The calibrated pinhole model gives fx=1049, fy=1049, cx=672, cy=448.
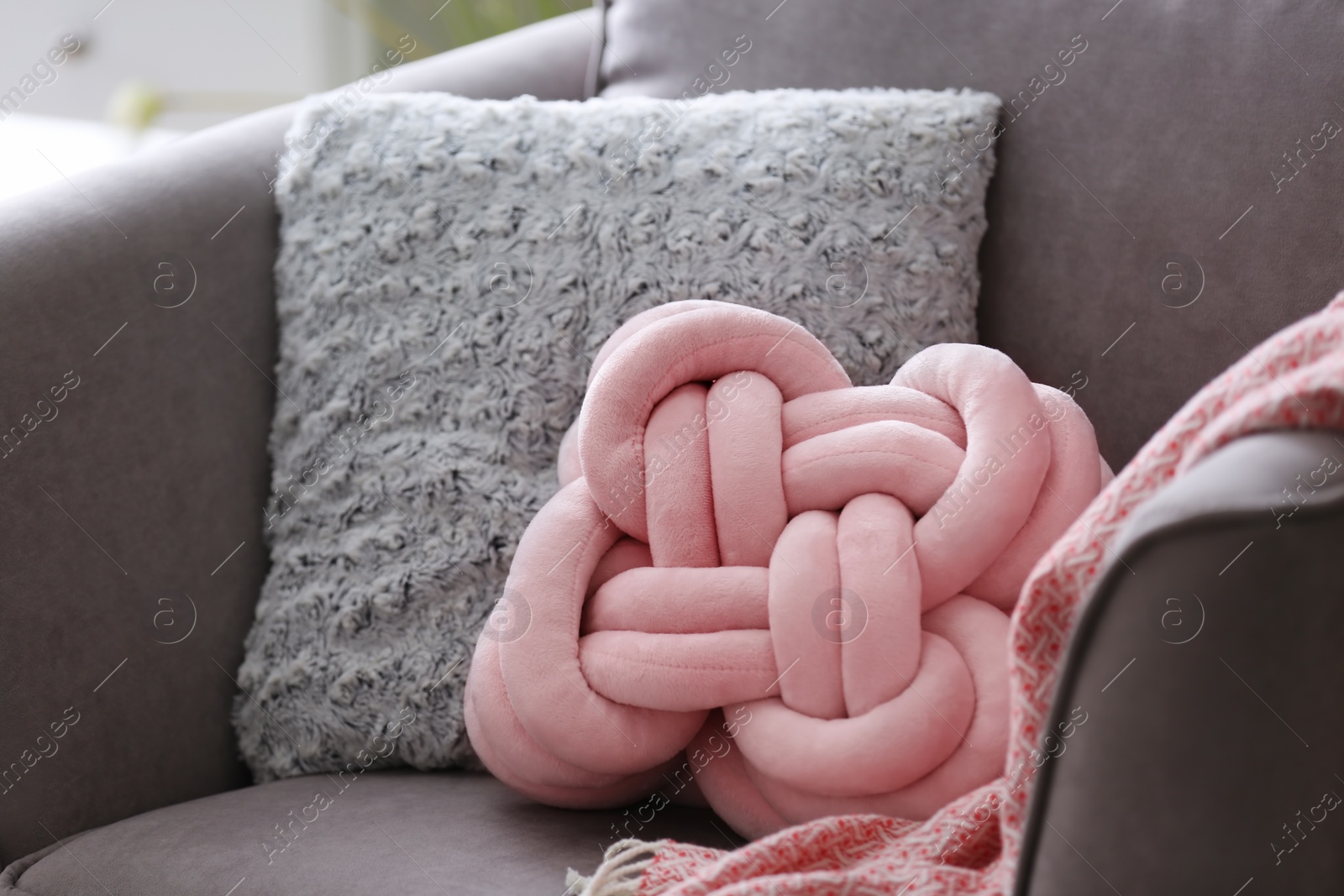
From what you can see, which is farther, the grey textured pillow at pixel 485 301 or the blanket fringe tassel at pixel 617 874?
the grey textured pillow at pixel 485 301

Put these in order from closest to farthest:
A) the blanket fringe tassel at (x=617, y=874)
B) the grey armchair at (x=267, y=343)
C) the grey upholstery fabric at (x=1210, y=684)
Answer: the grey upholstery fabric at (x=1210, y=684)
the blanket fringe tassel at (x=617, y=874)
the grey armchair at (x=267, y=343)

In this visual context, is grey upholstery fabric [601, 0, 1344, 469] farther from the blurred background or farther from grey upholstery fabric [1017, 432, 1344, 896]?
the blurred background

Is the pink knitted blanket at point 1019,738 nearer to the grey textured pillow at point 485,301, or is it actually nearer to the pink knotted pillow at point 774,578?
the pink knotted pillow at point 774,578

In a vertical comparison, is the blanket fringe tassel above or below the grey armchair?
below

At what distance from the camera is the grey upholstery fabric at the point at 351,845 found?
0.61 metres

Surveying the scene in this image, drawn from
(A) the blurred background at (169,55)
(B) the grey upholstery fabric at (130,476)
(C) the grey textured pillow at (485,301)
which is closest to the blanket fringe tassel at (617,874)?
(C) the grey textured pillow at (485,301)

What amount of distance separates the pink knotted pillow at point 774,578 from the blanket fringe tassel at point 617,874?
5 cm

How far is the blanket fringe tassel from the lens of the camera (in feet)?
1.85

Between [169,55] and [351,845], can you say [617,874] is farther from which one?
[169,55]

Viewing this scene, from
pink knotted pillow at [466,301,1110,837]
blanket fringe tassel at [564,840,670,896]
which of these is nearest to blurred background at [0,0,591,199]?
pink knotted pillow at [466,301,1110,837]

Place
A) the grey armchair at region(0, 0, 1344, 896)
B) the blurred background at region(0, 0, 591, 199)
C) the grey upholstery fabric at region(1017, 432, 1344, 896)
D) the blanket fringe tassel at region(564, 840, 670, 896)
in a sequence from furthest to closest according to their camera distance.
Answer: the blurred background at region(0, 0, 591, 199), the grey armchair at region(0, 0, 1344, 896), the blanket fringe tassel at region(564, 840, 670, 896), the grey upholstery fabric at region(1017, 432, 1344, 896)

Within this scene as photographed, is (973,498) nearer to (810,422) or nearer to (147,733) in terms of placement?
(810,422)

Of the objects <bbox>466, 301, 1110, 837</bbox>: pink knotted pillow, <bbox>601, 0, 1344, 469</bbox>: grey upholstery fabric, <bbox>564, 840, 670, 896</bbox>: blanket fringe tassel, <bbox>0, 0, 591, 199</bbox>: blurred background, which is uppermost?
<bbox>0, 0, 591, 199</bbox>: blurred background

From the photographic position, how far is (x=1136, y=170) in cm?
77
